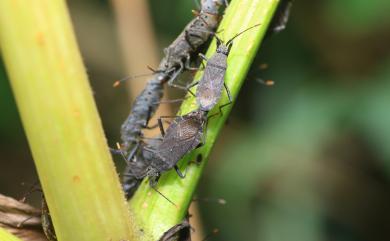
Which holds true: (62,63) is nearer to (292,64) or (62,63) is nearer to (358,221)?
(292,64)

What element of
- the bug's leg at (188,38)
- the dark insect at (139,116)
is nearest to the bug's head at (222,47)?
the dark insect at (139,116)

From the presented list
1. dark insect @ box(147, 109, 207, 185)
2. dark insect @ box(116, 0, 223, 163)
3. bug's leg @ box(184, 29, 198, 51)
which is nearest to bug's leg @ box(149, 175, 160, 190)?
dark insect @ box(147, 109, 207, 185)

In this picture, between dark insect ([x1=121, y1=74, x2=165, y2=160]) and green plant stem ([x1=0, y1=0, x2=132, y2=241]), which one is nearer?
green plant stem ([x1=0, y1=0, x2=132, y2=241])

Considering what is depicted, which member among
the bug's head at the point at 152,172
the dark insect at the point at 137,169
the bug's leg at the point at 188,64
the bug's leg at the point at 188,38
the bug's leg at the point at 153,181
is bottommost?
the dark insect at the point at 137,169

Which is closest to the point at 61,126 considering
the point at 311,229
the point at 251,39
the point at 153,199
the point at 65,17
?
the point at 65,17

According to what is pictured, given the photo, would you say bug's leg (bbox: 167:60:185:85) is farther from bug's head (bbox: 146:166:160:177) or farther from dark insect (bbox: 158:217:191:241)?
dark insect (bbox: 158:217:191:241)

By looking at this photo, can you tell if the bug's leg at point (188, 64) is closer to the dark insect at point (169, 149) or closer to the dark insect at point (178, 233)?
the dark insect at point (169, 149)
